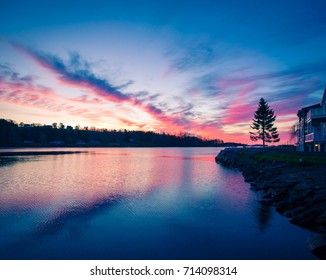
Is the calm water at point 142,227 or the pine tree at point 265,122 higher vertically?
the pine tree at point 265,122

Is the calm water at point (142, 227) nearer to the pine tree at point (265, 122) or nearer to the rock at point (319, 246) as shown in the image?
the rock at point (319, 246)

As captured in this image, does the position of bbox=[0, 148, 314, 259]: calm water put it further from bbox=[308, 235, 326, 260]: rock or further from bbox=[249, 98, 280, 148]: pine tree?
bbox=[249, 98, 280, 148]: pine tree

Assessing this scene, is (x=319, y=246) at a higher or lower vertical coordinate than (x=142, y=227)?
higher

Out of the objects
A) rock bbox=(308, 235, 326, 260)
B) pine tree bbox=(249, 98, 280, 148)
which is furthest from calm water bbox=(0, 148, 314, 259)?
pine tree bbox=(249, 98, 280, 148)

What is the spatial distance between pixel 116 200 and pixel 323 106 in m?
35.4

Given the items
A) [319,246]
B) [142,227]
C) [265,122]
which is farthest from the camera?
[265,122]

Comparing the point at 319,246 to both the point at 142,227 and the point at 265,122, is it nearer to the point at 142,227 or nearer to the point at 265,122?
the point at 142,227

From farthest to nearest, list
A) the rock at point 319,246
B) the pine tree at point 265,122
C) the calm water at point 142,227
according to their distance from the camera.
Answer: the pine tree at point 265,122, the calm water at point 142,227, the rock at point 319,246

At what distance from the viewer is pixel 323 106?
34.9 m

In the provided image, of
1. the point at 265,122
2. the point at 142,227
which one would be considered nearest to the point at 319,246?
the point at 142,227

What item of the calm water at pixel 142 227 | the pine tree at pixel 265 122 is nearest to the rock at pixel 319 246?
the calm water at pixel 142 227
